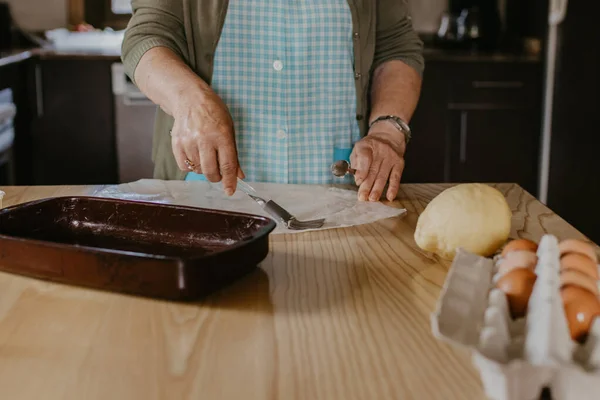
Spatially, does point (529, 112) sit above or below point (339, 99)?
below

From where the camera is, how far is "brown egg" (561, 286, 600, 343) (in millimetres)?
637

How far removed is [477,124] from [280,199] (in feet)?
7.17

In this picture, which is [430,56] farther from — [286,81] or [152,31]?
[152,31]

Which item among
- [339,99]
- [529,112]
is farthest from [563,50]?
[339,99]

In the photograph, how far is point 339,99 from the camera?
1.62 meters

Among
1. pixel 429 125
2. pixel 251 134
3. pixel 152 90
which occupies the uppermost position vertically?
pixel 152 90

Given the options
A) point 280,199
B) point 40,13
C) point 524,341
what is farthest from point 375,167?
point 40,13

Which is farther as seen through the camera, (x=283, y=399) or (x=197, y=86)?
(x=197, y=86)

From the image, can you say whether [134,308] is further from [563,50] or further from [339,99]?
[563,50]

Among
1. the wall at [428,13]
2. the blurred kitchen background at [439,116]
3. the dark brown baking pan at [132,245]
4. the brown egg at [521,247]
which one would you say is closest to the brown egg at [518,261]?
the brown egg at [521,247]

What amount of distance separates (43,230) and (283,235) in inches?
13.1

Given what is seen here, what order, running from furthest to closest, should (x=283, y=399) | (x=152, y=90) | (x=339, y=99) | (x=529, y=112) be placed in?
1. (x=529, y=112)
2. (x=339, y=99)
3. (x=152, y=90)
4. (x=283, y=399)

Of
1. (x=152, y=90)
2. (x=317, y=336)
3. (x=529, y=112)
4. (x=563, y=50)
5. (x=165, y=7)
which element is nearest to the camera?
(x=317, y=336)

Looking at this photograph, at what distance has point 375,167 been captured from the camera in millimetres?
1299
